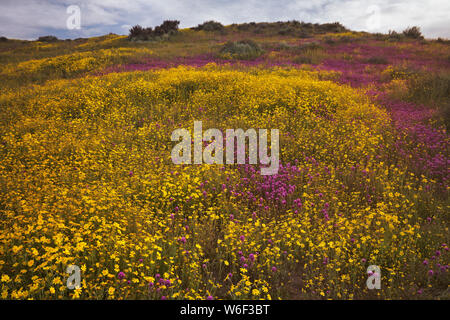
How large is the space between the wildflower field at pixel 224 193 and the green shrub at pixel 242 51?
8.57 meters

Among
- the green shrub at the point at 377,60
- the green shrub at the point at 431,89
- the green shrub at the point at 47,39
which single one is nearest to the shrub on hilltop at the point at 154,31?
the green shrub at the point at 47,39

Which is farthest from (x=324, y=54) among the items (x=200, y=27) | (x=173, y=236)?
(x=200, y=27)

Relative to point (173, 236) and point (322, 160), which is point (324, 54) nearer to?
point (322, 160)

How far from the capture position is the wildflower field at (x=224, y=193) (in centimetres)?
317

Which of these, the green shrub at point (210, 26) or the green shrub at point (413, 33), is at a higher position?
the green shrub at point (210, 26)

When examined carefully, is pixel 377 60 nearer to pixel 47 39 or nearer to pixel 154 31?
pixel 154 31

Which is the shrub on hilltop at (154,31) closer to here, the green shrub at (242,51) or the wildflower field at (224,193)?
the green shrub at (242,51)

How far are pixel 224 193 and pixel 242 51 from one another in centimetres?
1860

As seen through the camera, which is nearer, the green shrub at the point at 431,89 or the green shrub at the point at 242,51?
the green shrub at the point at 431,89

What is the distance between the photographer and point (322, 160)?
21.3ft

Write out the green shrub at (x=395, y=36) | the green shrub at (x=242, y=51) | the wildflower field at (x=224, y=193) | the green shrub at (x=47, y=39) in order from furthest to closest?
the green shrub at (x=47, y=39) < the green shrub at (x=395, y=36) < the green shrub at (x=242, y=51) < the wildflower field at (x=224, y=193)

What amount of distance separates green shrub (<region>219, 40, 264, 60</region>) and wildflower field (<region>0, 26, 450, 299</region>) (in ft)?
28.1

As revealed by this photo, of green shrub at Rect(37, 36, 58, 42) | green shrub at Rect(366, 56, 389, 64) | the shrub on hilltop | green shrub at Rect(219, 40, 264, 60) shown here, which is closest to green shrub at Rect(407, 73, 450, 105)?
green shrub at Rect(366, 56, 389, 64)
